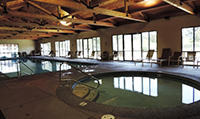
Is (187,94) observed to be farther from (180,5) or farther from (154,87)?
(180,5)

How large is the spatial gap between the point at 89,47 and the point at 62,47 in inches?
175

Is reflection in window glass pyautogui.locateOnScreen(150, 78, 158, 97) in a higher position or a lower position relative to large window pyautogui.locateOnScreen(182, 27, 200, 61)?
lower

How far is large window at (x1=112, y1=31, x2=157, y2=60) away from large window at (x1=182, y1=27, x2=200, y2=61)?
153 centimetres

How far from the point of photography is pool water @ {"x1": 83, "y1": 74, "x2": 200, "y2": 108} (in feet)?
11.0

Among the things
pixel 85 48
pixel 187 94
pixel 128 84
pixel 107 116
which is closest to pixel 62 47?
pixel 85 48

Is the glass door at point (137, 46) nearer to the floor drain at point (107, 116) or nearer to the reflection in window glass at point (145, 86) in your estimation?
the reflection in window glass at point (145, 86)

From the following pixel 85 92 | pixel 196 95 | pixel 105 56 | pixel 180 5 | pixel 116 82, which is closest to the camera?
pixel 196 95

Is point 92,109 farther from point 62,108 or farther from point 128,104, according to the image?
point 128,104

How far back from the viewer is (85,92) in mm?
3945

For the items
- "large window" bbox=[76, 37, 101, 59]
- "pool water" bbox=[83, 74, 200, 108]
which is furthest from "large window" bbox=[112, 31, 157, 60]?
"pool water" bbox=[83, 74, 200, 108]

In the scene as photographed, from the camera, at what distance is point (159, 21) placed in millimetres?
7996

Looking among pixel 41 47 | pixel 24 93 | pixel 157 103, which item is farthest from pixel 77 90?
pixel 41 47

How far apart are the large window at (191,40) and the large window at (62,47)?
10756mm

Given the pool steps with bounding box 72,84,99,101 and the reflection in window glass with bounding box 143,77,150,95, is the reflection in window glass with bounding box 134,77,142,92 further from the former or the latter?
the pool steps with bounding box 72,84,99,101
